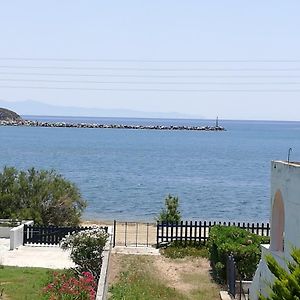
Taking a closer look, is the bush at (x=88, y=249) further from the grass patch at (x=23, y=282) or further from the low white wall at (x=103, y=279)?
the grass patch at (x=23, y=282)

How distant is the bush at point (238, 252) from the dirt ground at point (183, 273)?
54cm

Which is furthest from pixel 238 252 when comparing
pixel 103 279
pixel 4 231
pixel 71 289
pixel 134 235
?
pixel 134 235

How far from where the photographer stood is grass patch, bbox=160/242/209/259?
23.8 meters

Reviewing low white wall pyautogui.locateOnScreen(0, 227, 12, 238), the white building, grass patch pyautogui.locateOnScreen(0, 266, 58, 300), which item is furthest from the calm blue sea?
the white building

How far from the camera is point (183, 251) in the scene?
24.3 m

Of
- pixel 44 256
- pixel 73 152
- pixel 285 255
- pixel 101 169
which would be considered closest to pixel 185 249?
pixel 44 256

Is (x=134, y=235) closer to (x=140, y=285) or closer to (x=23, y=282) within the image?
(x=140, y=285)

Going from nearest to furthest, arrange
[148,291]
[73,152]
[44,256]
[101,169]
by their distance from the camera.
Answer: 1. [148,291]
2. [44,256]
3. [101,169]
4. [73,152]

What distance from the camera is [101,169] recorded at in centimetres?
9288

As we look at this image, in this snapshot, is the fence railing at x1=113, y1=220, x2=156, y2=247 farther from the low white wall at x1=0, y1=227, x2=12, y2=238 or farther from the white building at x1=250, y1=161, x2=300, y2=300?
the white building at x1=250, y1=161, x2=300, y2=300

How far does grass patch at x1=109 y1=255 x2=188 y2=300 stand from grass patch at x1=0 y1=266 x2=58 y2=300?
201cm

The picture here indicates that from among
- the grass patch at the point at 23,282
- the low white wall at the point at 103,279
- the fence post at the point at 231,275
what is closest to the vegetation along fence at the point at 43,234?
the grass patch at the point at 23,282

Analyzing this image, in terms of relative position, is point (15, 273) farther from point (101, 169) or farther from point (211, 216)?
point (101, 169)

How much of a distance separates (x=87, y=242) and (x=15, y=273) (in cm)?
245
